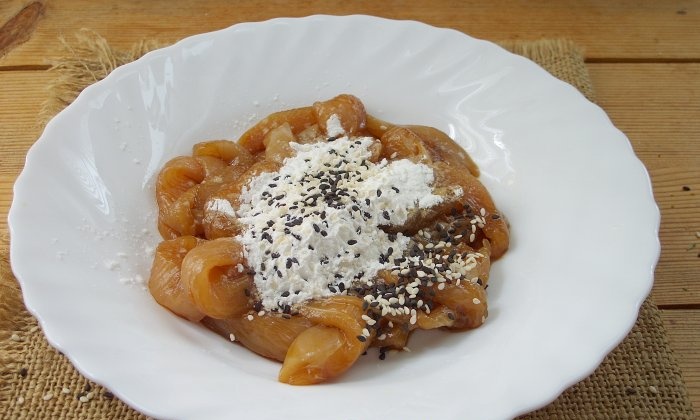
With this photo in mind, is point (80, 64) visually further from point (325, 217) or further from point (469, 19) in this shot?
point (469, 19)

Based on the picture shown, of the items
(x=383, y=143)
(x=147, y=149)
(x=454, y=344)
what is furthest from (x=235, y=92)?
(x=454, y=344)

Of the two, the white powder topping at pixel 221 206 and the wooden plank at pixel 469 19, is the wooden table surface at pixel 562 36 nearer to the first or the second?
the wooden plank at pixel 469 19

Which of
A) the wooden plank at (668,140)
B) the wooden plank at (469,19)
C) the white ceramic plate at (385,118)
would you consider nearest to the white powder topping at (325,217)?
the white ceramic plate at (385,118)

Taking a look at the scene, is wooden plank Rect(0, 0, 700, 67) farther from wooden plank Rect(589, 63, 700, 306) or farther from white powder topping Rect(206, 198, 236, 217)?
white powder topping Rect(206, 198, 236, 217)

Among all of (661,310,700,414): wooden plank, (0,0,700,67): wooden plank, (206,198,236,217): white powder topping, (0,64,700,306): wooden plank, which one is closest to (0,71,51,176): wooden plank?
(0,64,700,306): wooden plank

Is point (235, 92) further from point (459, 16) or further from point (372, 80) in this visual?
point (459, 16)

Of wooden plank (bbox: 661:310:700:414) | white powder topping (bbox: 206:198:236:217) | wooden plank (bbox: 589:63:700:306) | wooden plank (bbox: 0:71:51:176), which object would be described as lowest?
wooden plank (bbox: 661:310:700:414)

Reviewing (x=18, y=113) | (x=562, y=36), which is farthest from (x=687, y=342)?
(x=18, y=113)
